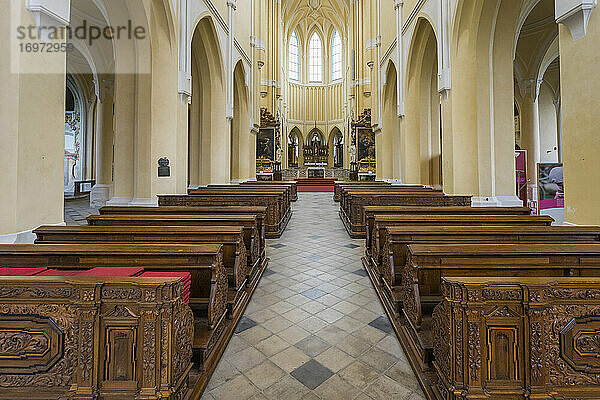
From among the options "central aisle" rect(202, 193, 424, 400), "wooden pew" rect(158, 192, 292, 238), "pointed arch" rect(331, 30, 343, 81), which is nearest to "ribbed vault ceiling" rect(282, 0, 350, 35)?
"pointed arch" rect(331, 30, 343, 81)

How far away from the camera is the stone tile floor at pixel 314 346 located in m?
2.04

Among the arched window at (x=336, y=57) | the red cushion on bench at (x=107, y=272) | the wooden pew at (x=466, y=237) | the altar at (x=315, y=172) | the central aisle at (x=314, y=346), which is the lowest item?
the central aisle at (x=314, y=346)

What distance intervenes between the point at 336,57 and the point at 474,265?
3092 centimetres

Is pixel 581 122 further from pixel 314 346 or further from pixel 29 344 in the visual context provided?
pixel 29 344

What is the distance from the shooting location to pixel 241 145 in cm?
1359

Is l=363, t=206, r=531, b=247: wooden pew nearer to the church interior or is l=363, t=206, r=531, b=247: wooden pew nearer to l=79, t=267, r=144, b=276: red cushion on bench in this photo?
the church interior

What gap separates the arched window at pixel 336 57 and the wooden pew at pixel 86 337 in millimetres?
30492

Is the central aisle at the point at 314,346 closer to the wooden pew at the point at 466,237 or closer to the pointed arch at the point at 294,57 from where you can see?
the wooden pew at the point at 466,237

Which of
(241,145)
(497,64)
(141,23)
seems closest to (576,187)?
(497,64)

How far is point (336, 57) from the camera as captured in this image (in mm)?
30031

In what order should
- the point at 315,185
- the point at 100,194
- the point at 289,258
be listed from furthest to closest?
the point at 315,185 < the point at 100,194 < the point at 289,258

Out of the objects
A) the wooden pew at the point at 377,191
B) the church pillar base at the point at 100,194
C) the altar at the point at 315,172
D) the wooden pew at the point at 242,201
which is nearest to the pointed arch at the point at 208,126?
the church pillar base at the point at 100,194

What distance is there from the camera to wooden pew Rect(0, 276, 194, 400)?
1.56m

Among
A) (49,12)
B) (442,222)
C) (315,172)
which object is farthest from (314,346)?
(315,172)
